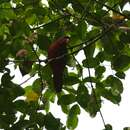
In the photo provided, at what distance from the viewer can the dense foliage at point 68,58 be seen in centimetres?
279

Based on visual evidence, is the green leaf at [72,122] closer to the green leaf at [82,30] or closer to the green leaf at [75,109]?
the green leaf at [75,109]

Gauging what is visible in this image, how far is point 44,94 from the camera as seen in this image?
326 centimetres

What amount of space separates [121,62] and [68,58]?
0.35 metres

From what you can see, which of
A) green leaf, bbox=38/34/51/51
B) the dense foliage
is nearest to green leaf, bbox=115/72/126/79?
the dense foliage

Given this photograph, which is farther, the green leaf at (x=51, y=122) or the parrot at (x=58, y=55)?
the green leaf at (x=51, y=122)

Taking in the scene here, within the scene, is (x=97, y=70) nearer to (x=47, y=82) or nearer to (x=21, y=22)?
(x=47, y=82)

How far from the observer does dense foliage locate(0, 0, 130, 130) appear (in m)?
2.79

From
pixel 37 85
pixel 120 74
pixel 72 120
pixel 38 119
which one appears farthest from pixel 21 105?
pixel 120 74

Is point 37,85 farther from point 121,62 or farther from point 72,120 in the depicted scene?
point 121,62

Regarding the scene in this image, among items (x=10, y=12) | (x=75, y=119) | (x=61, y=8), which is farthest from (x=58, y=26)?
(x=75, y=119)

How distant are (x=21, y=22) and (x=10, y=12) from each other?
3.8 inches

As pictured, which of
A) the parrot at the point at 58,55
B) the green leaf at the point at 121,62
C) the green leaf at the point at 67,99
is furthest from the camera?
the green leaf at the point at 67,99

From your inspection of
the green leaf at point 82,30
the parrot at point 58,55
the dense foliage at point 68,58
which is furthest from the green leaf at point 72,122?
the parrot at point 58,55

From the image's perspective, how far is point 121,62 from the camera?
2953 millimetres
